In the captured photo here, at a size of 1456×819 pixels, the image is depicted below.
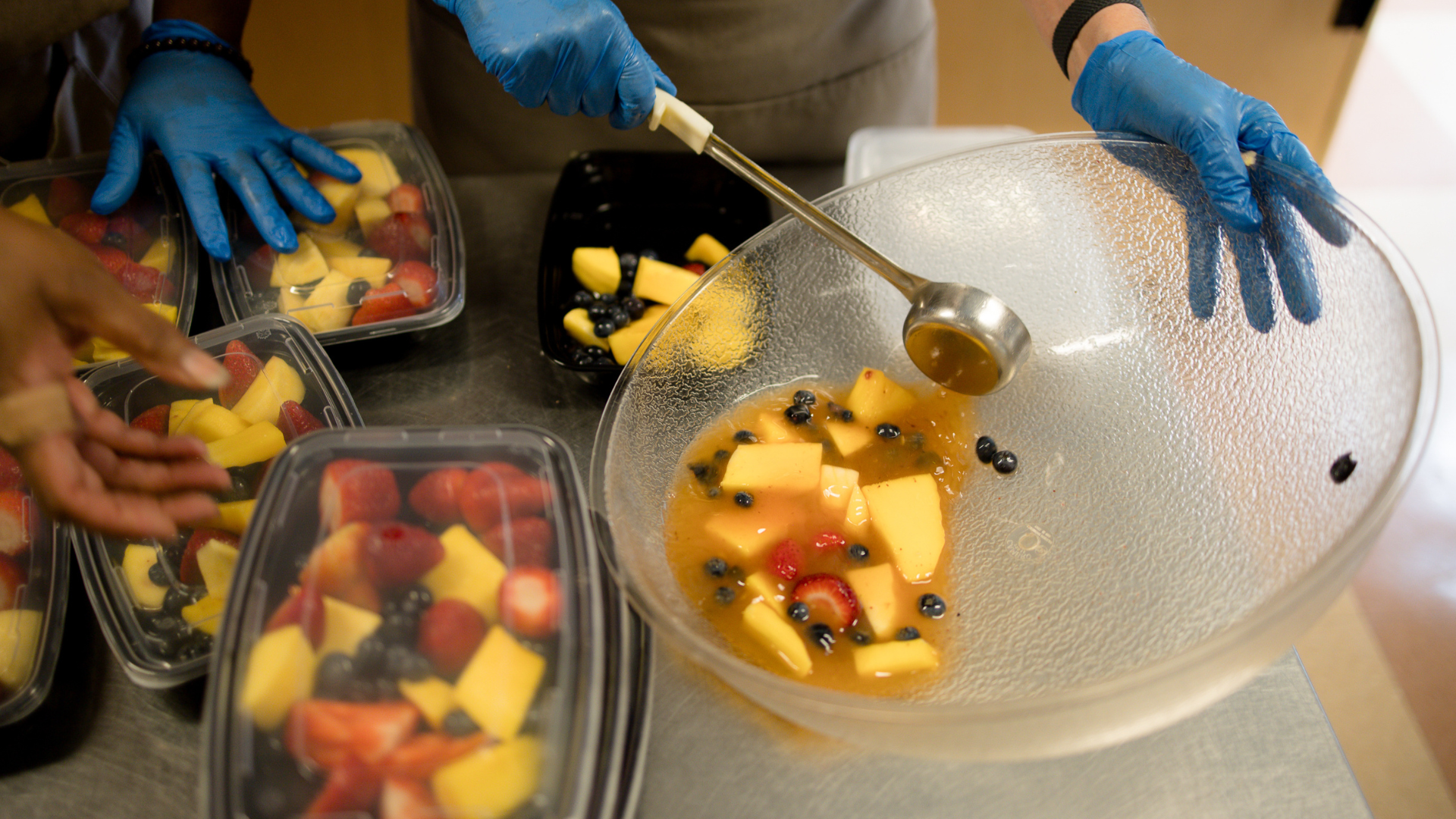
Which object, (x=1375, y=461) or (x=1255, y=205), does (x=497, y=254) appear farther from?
(x=1375, y=461)

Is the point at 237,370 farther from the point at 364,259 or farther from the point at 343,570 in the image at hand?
the point at 343,570

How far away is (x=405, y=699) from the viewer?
2.04 feet

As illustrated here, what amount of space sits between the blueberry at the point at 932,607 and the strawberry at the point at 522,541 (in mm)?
380

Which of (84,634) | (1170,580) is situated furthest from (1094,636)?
(84,634)

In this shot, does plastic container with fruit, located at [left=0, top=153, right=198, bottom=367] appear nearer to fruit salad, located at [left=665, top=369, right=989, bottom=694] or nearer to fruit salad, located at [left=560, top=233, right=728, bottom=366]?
fruit salad, located at [left=560, top=233, right=728, bottom=366]

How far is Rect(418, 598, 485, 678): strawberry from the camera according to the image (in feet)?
2.10

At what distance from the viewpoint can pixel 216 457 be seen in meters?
0.86

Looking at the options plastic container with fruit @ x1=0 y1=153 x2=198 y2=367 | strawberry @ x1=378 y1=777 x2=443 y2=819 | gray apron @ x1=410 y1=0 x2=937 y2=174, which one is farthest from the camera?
gray apron @ x1=410 y1=0 x2=937 y2=174

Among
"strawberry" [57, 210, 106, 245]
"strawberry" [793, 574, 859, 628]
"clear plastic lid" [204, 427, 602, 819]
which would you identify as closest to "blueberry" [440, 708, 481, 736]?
"clear plastic lid" [204, 427, 602, 819]

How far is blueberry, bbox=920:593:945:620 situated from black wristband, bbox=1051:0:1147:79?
33.0 inches

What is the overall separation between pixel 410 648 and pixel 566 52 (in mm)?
745

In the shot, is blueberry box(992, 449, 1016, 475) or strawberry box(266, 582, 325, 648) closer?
strawberry box(266, 582, 325, 648)

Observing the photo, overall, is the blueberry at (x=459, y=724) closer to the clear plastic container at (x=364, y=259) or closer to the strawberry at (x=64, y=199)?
the clear plastic container at (x=364, y=259)

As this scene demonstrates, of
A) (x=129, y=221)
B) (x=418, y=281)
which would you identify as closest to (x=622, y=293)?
(x=418, y=281)
